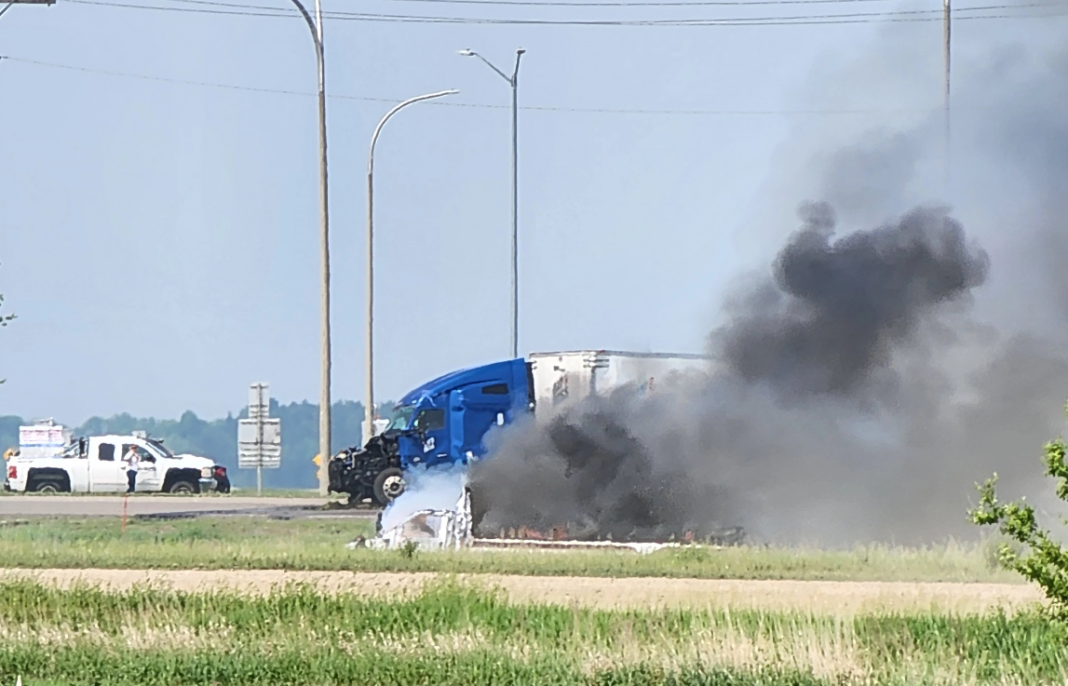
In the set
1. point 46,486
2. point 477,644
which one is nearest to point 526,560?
point 477,644

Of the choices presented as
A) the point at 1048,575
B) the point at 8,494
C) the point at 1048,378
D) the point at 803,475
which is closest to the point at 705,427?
the point at 803,475

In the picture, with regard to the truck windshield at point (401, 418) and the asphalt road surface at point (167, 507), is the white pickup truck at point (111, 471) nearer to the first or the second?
the asphalt road surface at point (167, 507)

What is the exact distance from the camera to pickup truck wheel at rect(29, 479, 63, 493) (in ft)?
171

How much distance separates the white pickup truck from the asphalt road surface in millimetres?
2974

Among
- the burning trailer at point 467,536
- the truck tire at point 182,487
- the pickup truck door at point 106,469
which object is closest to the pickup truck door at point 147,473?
the pickup truck door at point 106,469

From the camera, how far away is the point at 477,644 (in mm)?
15977

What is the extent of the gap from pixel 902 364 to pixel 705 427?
140 inches

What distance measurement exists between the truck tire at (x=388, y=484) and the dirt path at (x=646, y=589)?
1643 cm

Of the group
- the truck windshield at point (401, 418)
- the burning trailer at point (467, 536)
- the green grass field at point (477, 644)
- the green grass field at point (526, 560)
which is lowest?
the green grass field at point (477, 644)

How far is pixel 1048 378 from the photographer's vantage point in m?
29.8

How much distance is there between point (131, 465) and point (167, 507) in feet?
31.3

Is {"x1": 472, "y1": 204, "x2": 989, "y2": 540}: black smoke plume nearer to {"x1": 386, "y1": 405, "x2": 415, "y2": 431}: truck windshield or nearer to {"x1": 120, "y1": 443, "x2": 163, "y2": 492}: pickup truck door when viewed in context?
{"x1": 386, "y1": 405, "x2": 415, "y2": 431}: truck windshield

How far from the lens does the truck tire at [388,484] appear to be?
132ft

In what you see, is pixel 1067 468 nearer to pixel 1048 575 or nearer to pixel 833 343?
pixel 1048 575
